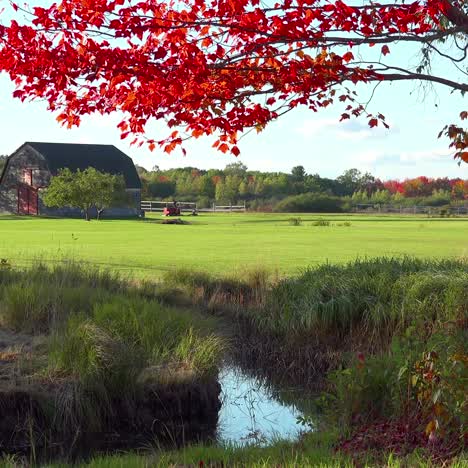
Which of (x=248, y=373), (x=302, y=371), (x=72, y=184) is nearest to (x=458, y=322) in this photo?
(x=302, y=371)

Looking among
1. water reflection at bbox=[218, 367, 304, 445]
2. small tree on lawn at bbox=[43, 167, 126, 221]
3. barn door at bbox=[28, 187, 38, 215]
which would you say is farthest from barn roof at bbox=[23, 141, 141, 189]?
water reflection at bbox=[218, 367, 304, 445]

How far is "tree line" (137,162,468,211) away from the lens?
85.8m

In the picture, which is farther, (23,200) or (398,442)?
(23,200)

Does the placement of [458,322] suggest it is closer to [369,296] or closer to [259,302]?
[369,296]

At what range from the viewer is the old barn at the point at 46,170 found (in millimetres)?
64562

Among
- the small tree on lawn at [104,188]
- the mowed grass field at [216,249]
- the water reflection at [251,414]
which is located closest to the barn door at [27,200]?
the small tree on lawn at [104,188]

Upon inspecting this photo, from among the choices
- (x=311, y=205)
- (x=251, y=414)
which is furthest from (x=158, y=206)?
(x=251, y=414)

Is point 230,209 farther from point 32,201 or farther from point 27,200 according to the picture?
point 27,200

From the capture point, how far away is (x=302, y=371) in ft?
33.1

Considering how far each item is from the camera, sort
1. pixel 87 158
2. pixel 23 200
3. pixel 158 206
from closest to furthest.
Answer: pixel 87 158, pixel 23 200, pixel 158 206

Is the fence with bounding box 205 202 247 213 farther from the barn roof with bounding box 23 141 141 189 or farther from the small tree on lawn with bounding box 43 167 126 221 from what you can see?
the small tree on lawn with bounding box 43 167 126 221

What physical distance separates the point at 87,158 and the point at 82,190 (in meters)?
10.5

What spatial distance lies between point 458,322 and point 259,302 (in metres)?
3.77

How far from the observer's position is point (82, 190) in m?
56.1
